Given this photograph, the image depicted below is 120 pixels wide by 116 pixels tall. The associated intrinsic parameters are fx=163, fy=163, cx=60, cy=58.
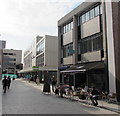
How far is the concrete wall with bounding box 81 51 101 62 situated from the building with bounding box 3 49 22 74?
85.3 m

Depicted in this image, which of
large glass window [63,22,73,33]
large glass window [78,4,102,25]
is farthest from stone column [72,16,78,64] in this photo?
large glass window [63,22,73,33]

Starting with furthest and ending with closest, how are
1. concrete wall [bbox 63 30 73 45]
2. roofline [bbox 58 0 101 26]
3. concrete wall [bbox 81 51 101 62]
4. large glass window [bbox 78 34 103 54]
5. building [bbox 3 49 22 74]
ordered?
building [bbox 3 49 22 74]
concrete wall [bbox 63 30 73 45]
roofline [bbox 58 0 101 26]
large glass window [bbox 78 34 103 54]
concrete wall [bbox 81 51 101 62]

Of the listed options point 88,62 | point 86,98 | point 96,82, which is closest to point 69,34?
point 88,62

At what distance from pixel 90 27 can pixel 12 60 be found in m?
95.9

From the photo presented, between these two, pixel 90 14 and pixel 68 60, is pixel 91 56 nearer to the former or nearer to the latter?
pixel 90 14

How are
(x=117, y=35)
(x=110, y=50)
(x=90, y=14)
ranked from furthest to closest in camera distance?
(x=90, y=14)
(x=110, y=50)
(x=117, y=35)

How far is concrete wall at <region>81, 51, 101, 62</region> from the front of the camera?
1620 cm

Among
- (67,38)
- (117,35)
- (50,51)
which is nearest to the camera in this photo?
(117,35)

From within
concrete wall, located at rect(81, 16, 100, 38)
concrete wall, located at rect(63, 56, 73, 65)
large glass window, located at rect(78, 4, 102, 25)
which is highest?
large glass window, located at rect(78, 4, 102, 25)

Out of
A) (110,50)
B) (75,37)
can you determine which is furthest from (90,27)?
(110,50)

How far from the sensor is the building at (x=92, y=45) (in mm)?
13023

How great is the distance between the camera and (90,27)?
17.9 meters

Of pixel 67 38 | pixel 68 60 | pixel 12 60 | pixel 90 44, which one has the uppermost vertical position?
pixel 12 60

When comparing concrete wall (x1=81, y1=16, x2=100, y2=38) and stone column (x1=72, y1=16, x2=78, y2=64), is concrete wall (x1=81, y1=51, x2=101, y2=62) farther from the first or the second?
concrete wall (x1=81, y1=16, x2=100, y2=38)
